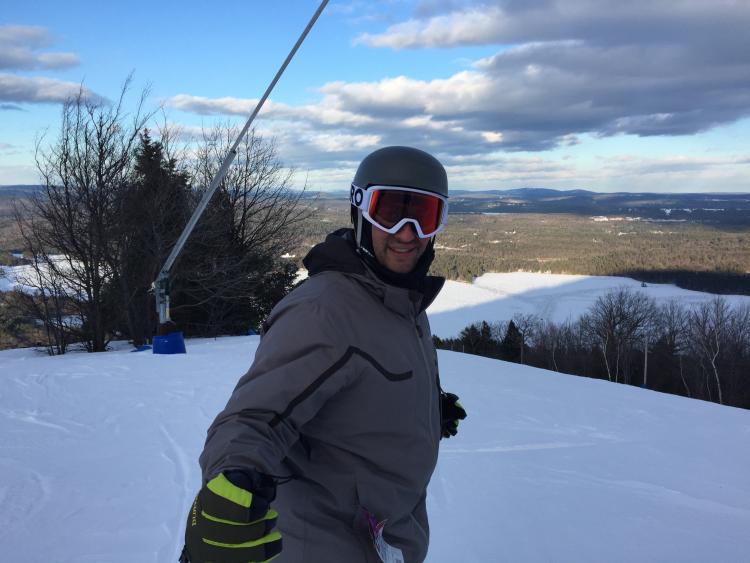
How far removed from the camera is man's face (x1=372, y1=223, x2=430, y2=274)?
172 centimetres

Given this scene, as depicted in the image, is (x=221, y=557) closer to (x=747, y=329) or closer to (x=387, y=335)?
(x=387, y=335)

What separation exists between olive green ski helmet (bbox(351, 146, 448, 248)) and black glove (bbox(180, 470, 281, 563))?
83 cm

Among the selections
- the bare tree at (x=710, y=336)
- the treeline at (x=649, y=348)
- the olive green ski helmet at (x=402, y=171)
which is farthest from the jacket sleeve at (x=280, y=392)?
the bare tree at (x=710, y=336)

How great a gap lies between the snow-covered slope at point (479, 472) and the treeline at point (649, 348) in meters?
26.6

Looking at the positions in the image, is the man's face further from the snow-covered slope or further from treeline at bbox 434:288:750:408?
treeline at bbox 434:288:750:408

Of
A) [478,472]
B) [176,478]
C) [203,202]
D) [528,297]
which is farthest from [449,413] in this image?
[528,297]

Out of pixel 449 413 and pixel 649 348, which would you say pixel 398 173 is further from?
pixel 649 348

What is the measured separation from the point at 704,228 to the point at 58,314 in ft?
A: 430

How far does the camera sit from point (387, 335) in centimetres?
150

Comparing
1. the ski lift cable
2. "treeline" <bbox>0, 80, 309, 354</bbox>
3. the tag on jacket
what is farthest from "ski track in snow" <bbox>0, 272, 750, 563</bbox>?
"treeline" <bbox>0, 80, 309, 354</bbox>

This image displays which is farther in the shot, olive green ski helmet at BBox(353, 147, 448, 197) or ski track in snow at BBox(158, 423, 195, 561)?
ski track in snow at BBox(158, 423, 195, 561)

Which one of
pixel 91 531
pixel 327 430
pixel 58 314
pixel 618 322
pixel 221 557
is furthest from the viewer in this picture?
pixel 618 322

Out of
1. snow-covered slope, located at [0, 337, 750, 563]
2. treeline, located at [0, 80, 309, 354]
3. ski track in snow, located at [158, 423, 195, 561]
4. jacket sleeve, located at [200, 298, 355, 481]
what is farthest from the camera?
treeline, located at [0, 80, 309, 354]

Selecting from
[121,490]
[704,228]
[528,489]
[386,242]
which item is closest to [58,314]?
[121,490]
